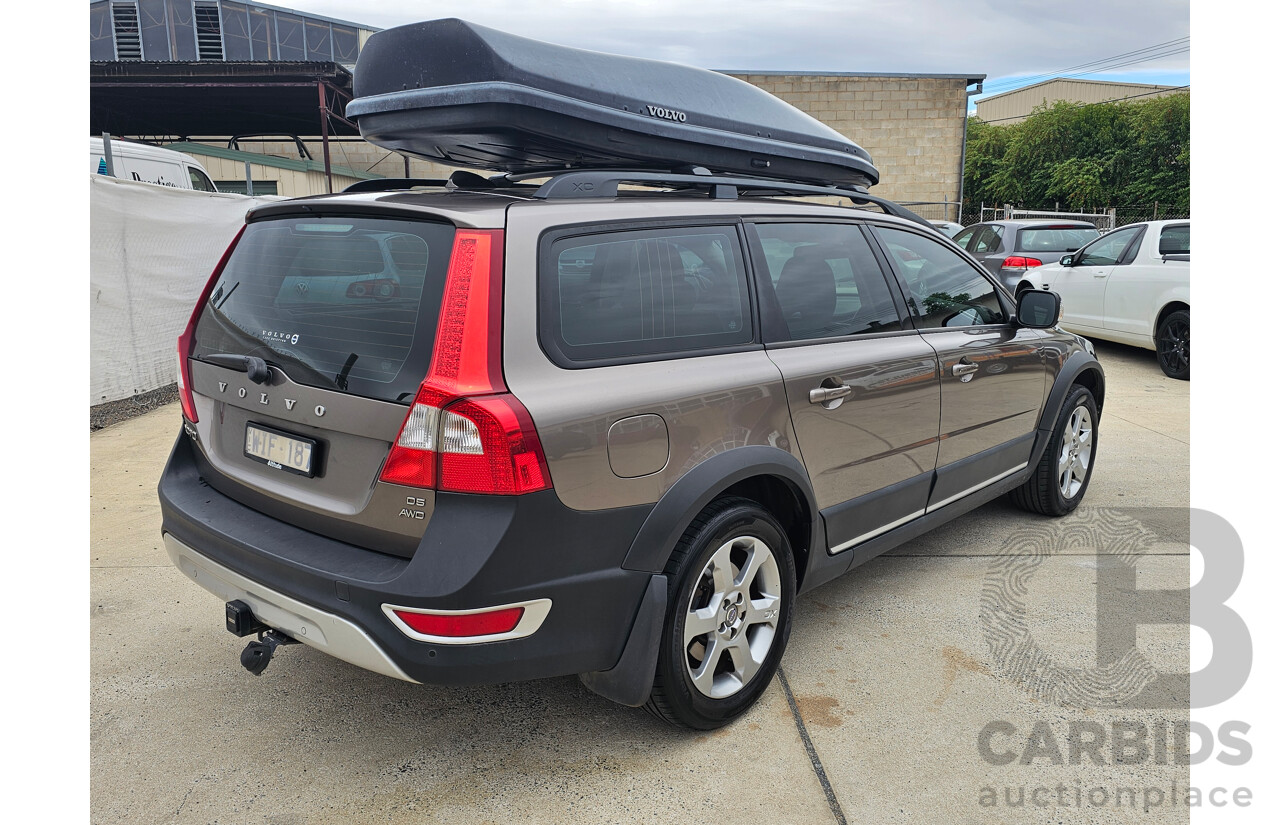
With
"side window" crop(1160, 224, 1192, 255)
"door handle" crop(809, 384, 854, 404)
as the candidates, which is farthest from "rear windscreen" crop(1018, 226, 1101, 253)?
"door handle" crop(809, 384, 854, 404)

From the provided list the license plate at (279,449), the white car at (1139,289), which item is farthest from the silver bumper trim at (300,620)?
the white car at (1139,289)

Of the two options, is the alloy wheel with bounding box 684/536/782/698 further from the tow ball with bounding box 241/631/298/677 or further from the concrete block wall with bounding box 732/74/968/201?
the concrete block wall with bounding box 732/74/968/201

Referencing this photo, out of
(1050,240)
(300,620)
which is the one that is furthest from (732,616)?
(1050,240)

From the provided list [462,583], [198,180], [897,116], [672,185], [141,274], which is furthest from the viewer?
[897,116]

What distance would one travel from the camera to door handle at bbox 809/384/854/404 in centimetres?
292

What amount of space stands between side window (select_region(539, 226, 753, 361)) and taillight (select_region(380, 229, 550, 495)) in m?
0.18

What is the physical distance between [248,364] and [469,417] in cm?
89

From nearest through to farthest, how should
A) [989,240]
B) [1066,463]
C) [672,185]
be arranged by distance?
[672,185] < [1066,463] < [989,240]

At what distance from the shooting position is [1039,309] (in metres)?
3.98

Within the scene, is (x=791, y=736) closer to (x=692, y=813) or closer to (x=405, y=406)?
(x=692, y=813)

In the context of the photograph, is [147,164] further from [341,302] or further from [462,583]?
[462,583]

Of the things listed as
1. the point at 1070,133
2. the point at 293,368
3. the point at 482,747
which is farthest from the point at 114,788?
the point at 1070,133

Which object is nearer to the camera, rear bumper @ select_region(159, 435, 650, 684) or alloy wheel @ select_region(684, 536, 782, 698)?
rear bumper @ select_region(159, 435, 650, 684)

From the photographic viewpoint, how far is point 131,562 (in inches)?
161
